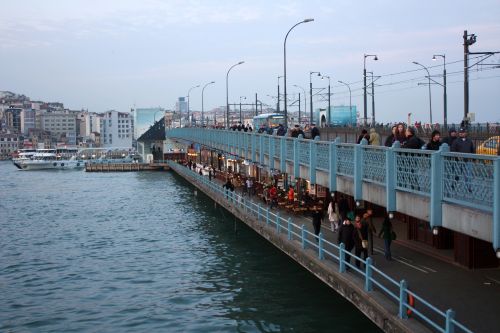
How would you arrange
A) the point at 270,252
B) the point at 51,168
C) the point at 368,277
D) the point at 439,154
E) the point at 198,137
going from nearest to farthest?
the point at 439,154 < the point at 368,277 < the point at 270,252 < the point at 198,137 < the point at 51,168

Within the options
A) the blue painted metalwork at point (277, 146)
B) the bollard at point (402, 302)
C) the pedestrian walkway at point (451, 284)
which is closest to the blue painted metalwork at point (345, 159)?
the pedestrian walkway at point (451, 284)

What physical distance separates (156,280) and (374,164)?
12.2 meters

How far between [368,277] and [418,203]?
2.61m

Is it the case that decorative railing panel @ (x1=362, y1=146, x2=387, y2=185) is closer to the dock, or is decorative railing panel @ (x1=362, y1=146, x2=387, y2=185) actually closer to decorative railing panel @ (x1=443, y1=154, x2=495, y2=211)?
decorative railing panel @ (x1=443, y1=154, x2=495, y2=211)

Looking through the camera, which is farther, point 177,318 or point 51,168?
point 51,168

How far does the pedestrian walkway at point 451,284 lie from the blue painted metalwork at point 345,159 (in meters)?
2.81

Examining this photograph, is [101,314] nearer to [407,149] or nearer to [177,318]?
[177,318]

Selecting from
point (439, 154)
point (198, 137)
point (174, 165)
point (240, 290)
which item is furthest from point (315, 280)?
point (174, 165)

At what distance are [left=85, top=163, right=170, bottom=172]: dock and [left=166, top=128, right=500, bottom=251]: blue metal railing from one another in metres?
87.7

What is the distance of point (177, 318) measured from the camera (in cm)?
2067

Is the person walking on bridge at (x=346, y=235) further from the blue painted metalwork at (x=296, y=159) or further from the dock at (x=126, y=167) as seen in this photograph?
the dock at (x=126, y=167)

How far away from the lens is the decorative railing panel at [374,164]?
667 inches

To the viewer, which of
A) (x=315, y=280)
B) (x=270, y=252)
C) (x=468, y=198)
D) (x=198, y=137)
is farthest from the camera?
(x=198, y=137)

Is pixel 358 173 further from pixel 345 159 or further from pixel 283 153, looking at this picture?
pixel 283 153
